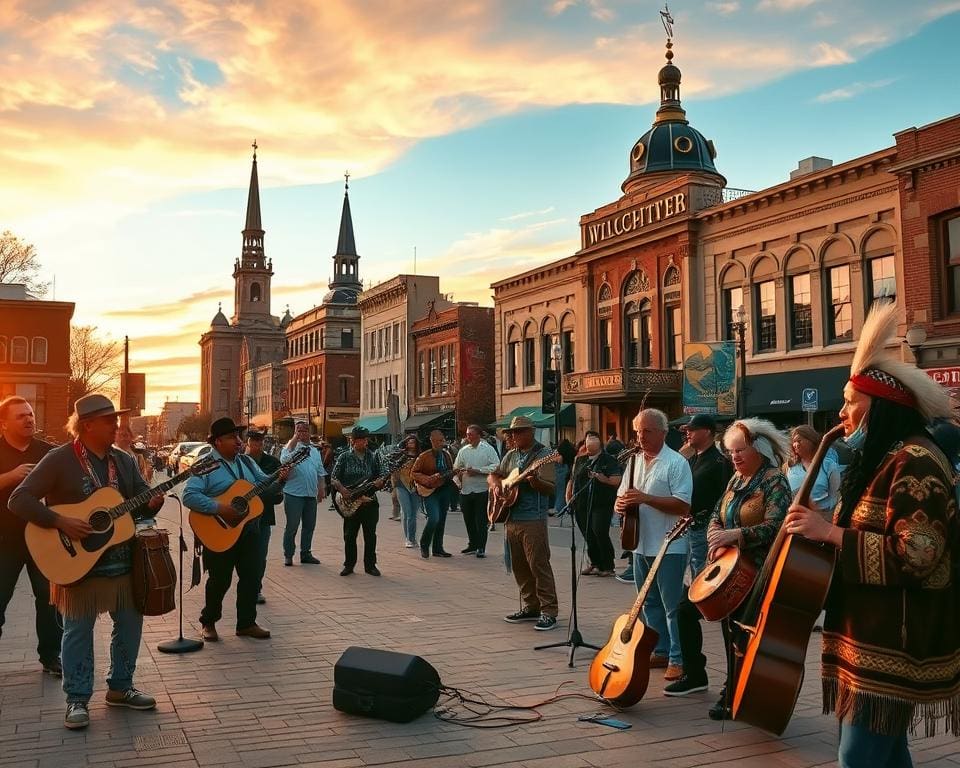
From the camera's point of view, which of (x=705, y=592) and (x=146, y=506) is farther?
(x=146, y=506)

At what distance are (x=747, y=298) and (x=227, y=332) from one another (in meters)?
116

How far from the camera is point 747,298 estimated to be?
3098cm

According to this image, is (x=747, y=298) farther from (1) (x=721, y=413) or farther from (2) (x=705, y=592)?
(2) (x=705, y=592)

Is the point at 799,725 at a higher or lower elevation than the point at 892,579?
lower

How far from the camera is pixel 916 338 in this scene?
23.9 metres

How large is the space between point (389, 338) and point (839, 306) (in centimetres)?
3886

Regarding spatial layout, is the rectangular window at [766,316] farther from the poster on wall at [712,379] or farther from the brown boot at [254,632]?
the brown boot at [254,632]

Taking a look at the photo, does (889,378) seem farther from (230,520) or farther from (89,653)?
(230,520)

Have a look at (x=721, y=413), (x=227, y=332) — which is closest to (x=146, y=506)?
(x=721, y=413)

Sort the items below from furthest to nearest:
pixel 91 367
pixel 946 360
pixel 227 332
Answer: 1. pixel 227 332
2. pixel 91 367
3. pixel 946 360

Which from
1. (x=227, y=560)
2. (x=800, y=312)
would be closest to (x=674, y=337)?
(x=800, y=312)

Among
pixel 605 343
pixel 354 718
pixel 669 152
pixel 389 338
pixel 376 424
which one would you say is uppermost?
pixel 669 152

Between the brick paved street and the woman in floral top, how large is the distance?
53cm

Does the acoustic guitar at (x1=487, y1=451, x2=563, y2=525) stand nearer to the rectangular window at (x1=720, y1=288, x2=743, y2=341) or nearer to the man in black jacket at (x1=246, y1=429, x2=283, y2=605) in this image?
the man in black jacket at (x1=246, y1=429, x2=283, y2=605)
